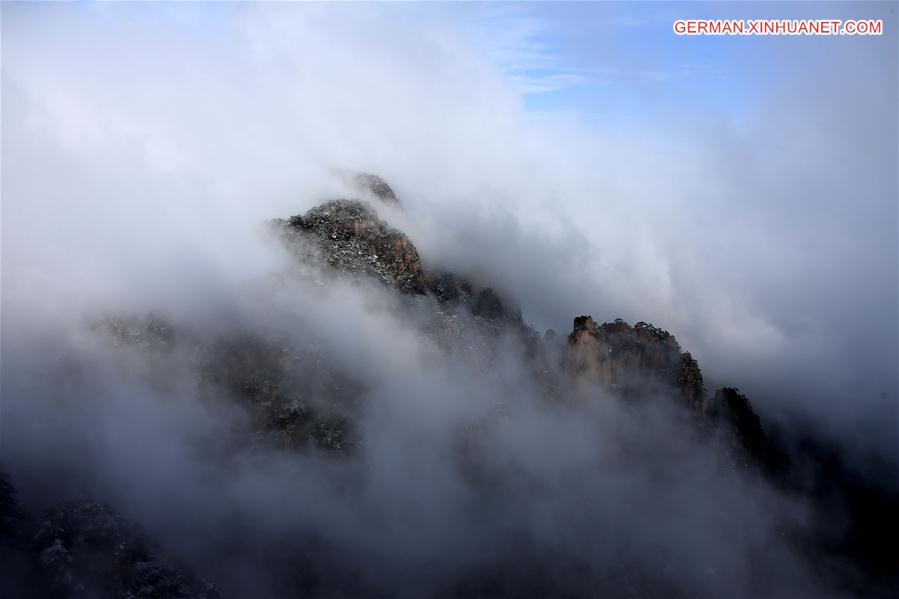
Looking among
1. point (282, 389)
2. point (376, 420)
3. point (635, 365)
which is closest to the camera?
point (282, 389)

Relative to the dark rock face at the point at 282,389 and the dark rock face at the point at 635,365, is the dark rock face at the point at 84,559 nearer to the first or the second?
the dark rock face at the point at 282,389

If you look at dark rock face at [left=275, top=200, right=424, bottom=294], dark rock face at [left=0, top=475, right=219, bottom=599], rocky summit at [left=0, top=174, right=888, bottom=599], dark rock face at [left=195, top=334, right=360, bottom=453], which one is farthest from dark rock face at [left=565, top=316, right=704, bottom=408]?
dark rock face at [left=0, top=475, right=219, bottom=599]

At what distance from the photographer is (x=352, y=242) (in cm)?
16400

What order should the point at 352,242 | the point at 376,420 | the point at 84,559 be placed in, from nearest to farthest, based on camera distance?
the point at 84,559 → the point at 376,420 → the point at 352,242

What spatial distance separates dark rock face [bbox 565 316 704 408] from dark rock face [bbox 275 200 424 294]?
58086mm

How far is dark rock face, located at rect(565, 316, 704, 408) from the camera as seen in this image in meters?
195

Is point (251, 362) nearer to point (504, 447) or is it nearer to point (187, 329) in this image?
point (187, 329)

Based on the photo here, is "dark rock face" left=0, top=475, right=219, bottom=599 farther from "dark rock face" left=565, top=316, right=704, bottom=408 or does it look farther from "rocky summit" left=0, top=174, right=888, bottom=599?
"dark rock face" left=565, top=316, right=704, bottom=408

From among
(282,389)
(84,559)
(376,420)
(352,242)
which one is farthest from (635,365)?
(84,559)

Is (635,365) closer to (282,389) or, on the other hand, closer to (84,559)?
(282,389)

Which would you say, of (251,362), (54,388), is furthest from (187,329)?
(54,388)

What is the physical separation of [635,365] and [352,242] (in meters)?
92.3

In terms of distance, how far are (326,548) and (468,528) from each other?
35424 millimetres

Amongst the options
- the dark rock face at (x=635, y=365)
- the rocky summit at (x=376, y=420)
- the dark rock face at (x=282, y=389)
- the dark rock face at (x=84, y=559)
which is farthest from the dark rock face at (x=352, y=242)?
the dark rock face at (x=84, y=559)
